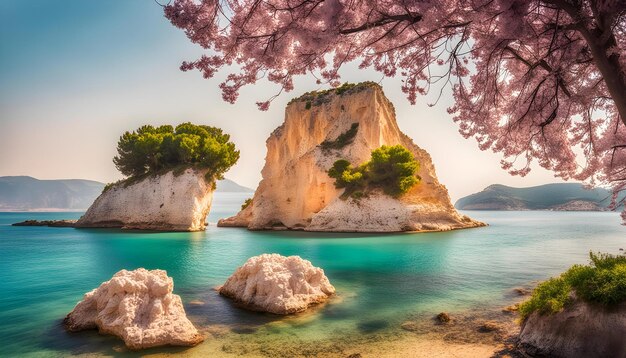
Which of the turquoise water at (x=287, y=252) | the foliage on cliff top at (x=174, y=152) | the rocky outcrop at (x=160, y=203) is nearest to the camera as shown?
the turquoise water at (x=287, y=252)

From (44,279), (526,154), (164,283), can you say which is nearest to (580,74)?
(526,154)

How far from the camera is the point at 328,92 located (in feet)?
180

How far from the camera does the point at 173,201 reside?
4478 cm

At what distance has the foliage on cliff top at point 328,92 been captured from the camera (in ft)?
168

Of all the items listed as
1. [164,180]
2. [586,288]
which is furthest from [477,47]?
[164,180]

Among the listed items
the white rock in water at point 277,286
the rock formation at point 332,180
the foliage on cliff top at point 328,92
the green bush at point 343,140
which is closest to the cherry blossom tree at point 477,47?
the white rock in water at point 277,286

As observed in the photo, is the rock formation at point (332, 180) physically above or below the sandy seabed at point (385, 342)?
above

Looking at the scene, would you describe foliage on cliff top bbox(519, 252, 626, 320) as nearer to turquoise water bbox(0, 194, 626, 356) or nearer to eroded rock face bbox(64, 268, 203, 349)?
turquoise water bbox(0, 194, 626, 356)

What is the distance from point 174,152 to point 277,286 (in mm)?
42320

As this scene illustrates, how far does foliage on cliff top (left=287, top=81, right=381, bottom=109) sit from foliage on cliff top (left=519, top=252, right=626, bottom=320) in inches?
1767

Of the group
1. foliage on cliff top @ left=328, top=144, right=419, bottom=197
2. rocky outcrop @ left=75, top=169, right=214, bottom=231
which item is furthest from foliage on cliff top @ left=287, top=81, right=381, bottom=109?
rocky outcrop @ left=75, top=169, right=214, bottom=231

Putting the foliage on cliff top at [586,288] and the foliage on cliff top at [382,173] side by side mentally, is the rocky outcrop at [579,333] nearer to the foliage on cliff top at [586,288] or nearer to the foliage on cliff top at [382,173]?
the foliage on cliff top at [586,288]

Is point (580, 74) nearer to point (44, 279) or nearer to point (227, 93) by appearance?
point (227, 93)

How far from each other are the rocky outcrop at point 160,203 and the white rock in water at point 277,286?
113 feet
